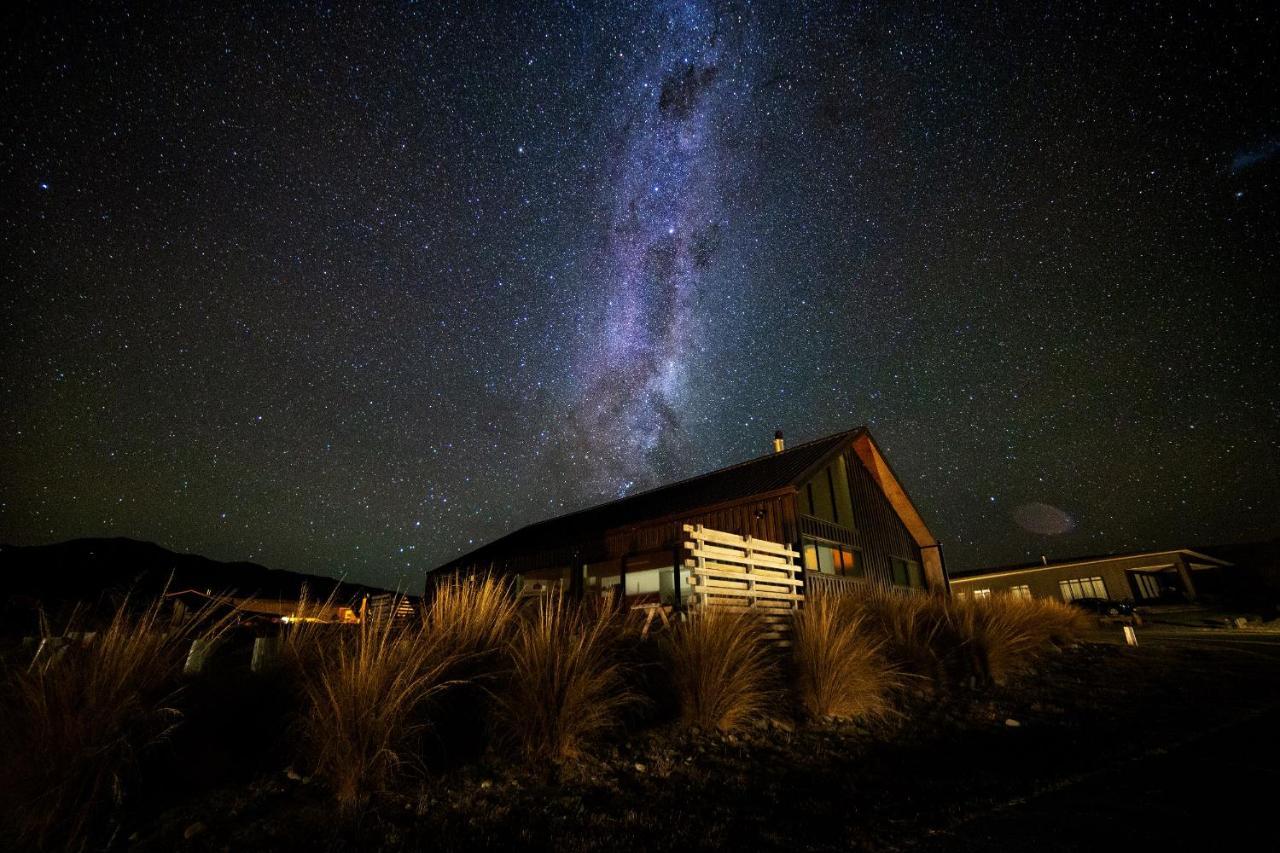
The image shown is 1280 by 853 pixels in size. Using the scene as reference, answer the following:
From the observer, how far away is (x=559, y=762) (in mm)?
3678

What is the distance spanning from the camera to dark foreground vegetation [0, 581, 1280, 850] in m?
2.73

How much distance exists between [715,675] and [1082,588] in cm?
3977

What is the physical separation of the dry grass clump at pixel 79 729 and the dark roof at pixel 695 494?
1186cm

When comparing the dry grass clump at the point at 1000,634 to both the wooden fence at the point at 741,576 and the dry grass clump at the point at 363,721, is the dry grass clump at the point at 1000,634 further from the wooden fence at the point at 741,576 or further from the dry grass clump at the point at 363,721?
the dry grass clump at the point at 363,721

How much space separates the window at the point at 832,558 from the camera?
13815 millimetres

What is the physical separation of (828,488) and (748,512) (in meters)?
3.28

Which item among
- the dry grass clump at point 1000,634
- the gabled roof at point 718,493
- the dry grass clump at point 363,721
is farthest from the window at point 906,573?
the dry grass clump at point 363,721

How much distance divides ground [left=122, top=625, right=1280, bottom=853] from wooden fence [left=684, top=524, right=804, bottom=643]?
2.78 m

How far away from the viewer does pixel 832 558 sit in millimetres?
15016

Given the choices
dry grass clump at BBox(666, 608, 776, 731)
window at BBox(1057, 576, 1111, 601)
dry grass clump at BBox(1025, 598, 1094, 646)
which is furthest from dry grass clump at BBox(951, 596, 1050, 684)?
window at BBox(1057, 576, 1111, 601)

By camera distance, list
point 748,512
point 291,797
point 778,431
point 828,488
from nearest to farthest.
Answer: point 291,797
point 748,512
point 828,488
point 778,431

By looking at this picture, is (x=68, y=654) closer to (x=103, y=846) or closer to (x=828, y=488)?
(x=103, y=846)

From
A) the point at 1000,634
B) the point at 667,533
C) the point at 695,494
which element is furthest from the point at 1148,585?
the point at 667,533

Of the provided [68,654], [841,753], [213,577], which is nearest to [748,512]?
[841,753]
